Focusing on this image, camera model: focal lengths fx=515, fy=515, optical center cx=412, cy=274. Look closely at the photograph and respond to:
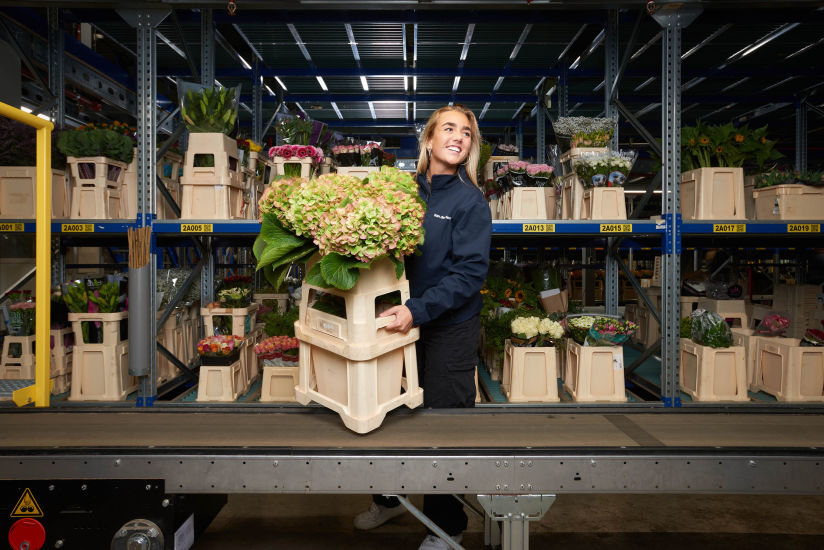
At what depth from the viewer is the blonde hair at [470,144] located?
82.5 inches

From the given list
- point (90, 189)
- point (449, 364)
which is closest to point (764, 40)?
point (449, 364)

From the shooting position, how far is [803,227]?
11.2 feet

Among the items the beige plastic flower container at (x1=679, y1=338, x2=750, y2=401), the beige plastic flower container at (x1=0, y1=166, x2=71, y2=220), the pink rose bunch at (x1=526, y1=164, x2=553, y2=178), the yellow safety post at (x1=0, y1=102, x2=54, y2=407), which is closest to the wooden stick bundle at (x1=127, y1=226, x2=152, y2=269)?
the beige plastic flower container at (x1=0, y1=166, x2=71, y2=220)

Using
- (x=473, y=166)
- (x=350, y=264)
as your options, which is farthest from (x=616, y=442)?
(x=473, y=166)

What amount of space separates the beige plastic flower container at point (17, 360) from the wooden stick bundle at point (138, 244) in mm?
1045

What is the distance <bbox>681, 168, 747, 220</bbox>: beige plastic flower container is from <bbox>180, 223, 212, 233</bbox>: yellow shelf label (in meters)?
3.32

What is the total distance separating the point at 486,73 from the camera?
248 inches

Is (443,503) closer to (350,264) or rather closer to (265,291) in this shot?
(350,264)

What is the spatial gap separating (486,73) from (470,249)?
497 cm

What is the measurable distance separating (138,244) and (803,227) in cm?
441

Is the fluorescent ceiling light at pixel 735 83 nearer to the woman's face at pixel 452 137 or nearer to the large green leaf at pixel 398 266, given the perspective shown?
the woman's face at pixel 452 137

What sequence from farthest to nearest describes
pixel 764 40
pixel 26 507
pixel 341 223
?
1. pixel 764 40
2. pixel 26 507
3. pixel 341 223

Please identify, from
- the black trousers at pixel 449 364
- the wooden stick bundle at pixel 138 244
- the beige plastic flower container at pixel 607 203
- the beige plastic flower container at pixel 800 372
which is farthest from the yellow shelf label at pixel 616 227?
the wooden stick bundle at pixel 138 244

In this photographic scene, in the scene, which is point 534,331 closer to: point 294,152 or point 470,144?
point 470,144
